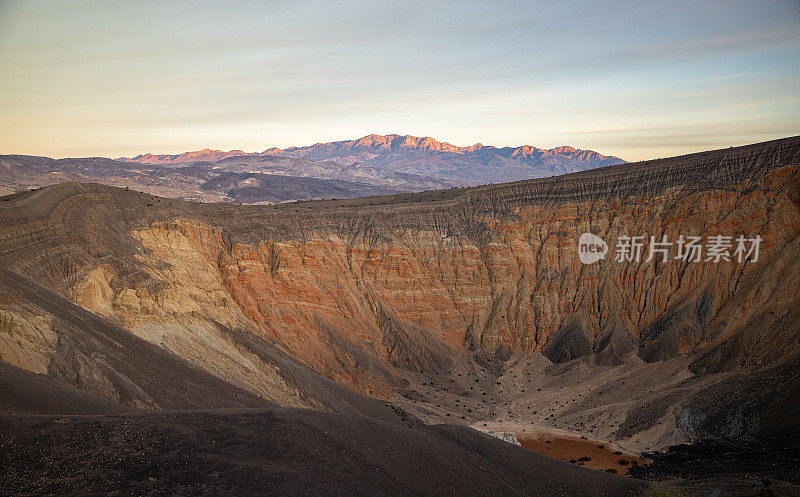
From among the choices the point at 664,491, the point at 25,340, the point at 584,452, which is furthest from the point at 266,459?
the point at 584,452

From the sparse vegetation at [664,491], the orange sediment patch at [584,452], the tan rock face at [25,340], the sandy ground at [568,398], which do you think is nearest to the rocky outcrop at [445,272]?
the sandy ground at [568,398]

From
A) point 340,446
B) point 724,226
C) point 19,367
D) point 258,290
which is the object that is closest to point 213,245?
point 258,290

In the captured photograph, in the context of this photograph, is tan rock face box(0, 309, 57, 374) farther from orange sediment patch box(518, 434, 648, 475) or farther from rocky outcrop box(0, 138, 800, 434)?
orange sediment patch box(518, 434, 648, 475)

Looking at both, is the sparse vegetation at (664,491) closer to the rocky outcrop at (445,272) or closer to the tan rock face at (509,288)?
the rocky outcrop at (445,272)

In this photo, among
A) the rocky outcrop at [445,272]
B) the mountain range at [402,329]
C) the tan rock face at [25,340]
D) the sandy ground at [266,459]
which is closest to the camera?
the sandy ground at [266,459]

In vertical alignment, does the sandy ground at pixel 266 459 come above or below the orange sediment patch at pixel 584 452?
above
